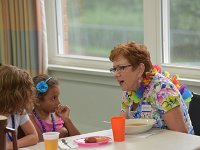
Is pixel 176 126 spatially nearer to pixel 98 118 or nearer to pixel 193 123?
pixel 193 123

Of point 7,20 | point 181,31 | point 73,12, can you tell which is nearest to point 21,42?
point 7,20

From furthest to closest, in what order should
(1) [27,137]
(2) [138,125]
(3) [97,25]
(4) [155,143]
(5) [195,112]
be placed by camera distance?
(3) [97,25] < (5) [195,112] < (2) [138,125] < (1) [27,137] < (4) [155,143]

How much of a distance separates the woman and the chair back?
0.12m

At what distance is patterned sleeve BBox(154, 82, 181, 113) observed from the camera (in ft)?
8.80

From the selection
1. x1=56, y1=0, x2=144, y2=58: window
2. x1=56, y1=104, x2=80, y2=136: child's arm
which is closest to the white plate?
x1=56, y1=104, x2=80, y2=136: child's arm

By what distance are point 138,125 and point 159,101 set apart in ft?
0.62

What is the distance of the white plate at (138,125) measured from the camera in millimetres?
2568

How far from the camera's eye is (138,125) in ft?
8.68

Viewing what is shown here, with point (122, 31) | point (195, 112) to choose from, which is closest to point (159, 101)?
point (195, 112)

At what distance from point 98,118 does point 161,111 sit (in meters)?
1.61

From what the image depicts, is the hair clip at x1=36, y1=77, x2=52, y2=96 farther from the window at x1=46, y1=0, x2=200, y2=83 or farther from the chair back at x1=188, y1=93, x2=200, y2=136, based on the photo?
the window at x1=46, y1=0, x2=200, y2=83

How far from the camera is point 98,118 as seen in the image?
429 centimetres

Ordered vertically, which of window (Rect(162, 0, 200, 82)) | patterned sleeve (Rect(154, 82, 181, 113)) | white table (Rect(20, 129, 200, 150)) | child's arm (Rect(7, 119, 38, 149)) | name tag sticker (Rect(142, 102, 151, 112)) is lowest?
white table (Rect(20, 129, 200, 150))

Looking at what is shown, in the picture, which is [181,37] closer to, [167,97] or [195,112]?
[195,112]
